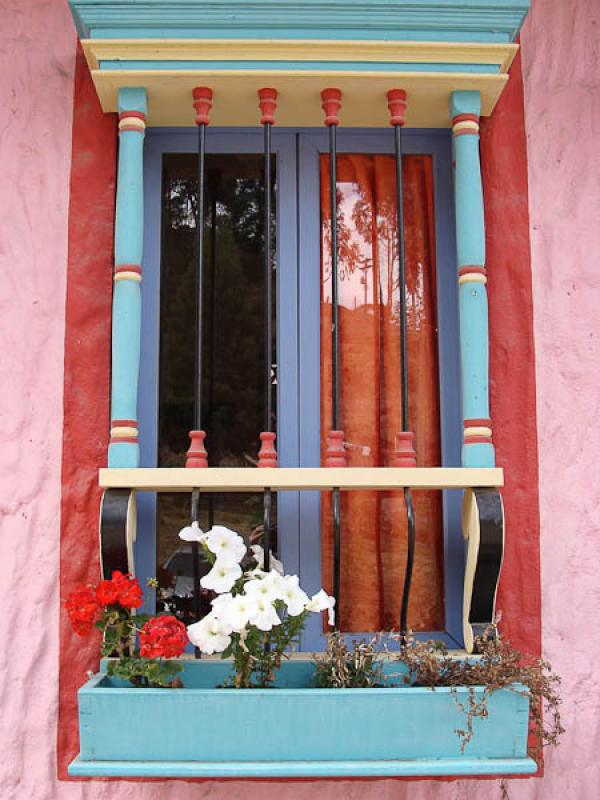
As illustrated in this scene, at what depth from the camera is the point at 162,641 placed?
187cm

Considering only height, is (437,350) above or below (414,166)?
below

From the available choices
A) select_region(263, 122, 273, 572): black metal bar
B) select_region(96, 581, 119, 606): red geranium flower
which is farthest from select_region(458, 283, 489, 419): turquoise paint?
select_region(96, 581, 119, 606): red geranium flower

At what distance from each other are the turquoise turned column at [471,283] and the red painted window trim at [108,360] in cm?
20

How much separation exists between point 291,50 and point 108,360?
2.94 ft

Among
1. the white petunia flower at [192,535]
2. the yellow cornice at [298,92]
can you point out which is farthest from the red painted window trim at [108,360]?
the white petunia flower at [192,535]

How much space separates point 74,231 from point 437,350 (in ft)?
3.35

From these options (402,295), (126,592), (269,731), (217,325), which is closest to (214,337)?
(217,325)

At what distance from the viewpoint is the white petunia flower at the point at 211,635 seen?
6.12 feet

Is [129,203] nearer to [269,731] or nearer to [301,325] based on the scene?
[301,325]

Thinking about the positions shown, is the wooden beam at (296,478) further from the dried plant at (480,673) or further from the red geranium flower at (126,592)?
the dried plant at (480,673)

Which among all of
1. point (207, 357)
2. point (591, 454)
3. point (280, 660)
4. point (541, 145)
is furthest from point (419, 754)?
point (541, 145)

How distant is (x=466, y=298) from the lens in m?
2.17

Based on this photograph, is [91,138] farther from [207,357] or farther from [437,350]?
[437,350]

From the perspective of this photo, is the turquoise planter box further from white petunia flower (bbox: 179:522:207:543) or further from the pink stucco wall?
the pink stucco wall
